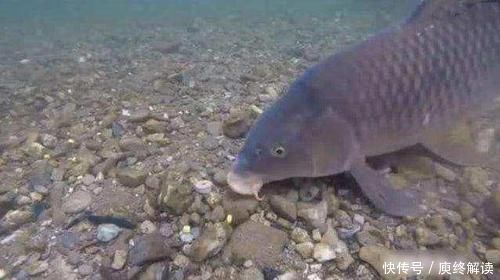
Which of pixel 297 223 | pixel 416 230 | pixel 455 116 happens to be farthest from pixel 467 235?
pixel 297 223

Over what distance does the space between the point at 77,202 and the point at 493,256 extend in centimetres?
346

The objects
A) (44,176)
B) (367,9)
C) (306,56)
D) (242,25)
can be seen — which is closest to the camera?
(44,176)

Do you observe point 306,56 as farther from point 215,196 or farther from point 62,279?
point 62,279

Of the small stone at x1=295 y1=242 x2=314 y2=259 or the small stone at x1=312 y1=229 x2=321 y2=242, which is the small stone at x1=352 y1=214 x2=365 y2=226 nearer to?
the small stone at x1=312 y1=229 x2=321 y2=242

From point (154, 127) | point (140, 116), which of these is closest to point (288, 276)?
point (154, 127)

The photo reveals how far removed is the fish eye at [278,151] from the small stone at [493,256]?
1727 mm

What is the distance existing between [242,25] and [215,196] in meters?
13.9

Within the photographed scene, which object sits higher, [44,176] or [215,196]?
[215,196]

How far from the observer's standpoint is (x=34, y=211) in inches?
157

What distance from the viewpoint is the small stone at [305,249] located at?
3.33 metres

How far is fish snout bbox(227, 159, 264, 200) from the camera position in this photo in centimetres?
357

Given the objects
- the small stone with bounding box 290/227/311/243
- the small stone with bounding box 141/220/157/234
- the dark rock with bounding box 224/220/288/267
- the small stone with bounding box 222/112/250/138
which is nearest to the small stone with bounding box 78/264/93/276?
the small stone with bounding box 141/220/157/234

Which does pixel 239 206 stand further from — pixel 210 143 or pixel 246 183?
pixel 210 143

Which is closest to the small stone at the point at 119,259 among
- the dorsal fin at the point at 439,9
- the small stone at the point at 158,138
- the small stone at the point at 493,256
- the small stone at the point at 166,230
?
the small stone at the point at 166,230
